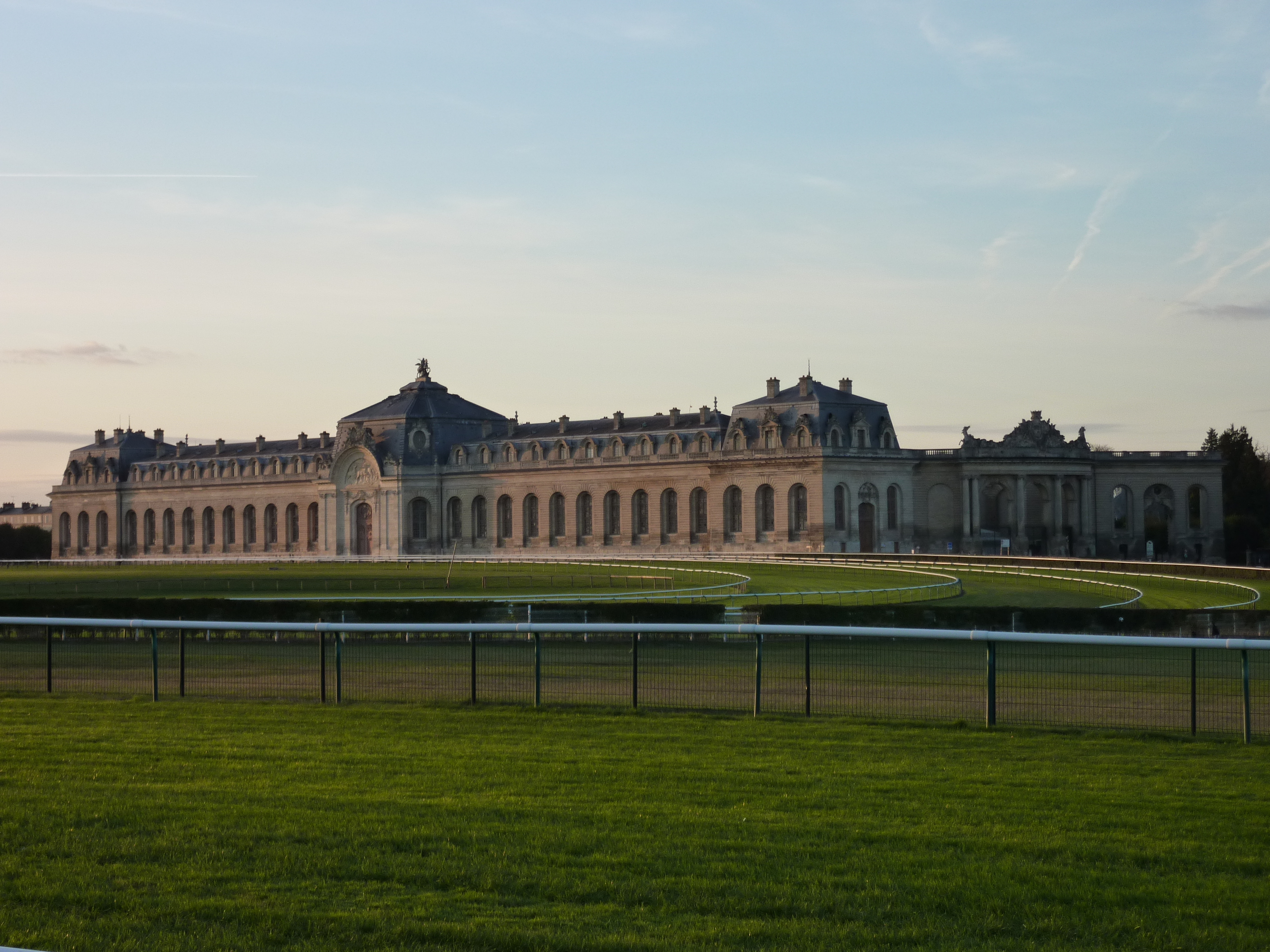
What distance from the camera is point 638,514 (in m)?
100

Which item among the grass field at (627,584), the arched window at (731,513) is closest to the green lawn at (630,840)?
the grass field at (627,584)

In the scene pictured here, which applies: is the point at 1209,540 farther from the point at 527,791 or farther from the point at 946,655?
the point at 527,791

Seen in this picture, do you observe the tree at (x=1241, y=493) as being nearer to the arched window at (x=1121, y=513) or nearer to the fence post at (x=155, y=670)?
the arched window at (x=1121, y=513)

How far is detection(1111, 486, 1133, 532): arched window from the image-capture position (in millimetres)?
91875

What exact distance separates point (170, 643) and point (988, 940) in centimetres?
2203

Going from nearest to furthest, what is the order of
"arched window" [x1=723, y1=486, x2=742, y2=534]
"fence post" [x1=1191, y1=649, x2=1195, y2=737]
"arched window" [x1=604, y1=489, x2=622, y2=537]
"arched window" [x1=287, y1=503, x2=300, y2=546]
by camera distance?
"fence post" [x1=1191, y1=649, x2=1195, y2=737]
"arched window" [x1=723, y1=486, x2=742, y2=534]
"arched window" [x1=604, y1=489, x2=622, y2=537]
"arched window" [x1=287, y1=503, x2=300, y2=546]

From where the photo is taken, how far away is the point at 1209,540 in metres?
90.6

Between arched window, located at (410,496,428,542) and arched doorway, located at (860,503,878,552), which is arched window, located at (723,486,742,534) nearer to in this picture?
arched doorway, located at (860,503,878,552)

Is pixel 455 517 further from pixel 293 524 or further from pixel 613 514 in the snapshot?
pixel 293 524

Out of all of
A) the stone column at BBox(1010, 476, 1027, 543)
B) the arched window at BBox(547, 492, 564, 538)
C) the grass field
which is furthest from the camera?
the arched window at BBox(547, 492, 564, 538)

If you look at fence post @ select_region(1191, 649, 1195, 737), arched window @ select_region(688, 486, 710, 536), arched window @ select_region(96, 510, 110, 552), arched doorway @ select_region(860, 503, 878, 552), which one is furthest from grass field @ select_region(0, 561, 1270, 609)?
arched window @ select_region(96, 510, 110, 552)

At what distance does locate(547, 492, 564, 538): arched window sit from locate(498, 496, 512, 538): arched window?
12.9 ft

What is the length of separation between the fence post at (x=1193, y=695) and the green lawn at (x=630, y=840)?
386 millimetres

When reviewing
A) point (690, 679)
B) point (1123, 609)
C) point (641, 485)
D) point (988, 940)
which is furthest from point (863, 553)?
point (988, 940)
